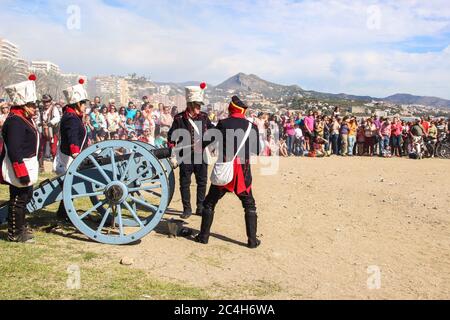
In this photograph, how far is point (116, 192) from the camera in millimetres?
5074

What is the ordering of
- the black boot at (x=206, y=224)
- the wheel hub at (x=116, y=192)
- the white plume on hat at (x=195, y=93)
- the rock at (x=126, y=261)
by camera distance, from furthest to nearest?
the white plume on hat at (x=195, y=93)
the black boot at (x=206, y=224)
the wheel hub at (x=116, y=192)
the rock at (x=126, y=261)

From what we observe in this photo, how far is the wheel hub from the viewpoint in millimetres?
5074

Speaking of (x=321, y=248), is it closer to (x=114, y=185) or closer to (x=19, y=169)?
(x=114, y=185)

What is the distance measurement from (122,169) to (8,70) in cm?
3089

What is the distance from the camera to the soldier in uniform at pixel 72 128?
5.51 metres

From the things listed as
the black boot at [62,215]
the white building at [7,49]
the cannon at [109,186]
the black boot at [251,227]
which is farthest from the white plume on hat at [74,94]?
the white building at [7,49]

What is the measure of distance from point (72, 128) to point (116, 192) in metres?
1.06

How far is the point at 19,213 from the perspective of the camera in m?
4.98

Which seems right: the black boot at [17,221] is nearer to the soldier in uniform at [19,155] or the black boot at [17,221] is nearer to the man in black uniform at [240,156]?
the soldier in uniform at [19,155]

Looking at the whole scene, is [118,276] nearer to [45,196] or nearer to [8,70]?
[45,196]

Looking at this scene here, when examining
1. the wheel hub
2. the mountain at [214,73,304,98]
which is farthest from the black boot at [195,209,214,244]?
the mountain at [214,73,304,98]

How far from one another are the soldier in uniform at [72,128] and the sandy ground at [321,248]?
126 cm

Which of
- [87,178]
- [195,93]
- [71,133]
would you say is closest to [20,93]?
[71,133]

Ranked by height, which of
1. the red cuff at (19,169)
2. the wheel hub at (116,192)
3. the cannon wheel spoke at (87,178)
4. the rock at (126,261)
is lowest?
the rock at (126,261)
